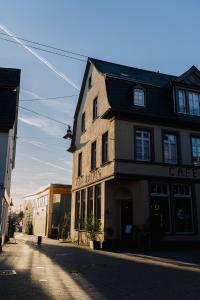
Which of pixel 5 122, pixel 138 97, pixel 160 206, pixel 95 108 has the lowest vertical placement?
pixel 160 206

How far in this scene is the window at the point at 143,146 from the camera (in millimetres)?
20506

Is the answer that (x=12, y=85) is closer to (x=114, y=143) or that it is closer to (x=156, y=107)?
(x=114, y=143)

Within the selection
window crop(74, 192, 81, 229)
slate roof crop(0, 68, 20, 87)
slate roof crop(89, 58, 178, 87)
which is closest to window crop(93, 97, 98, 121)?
slate roof crop(89, 58, 178, 87)

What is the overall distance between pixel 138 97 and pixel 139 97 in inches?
3.1

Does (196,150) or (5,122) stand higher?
(5,122)

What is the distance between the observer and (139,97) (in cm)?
2172

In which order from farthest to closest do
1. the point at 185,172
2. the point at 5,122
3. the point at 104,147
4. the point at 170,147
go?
the point at 104,147, the point at 170,147, the point at 185,172, the point at 5,122

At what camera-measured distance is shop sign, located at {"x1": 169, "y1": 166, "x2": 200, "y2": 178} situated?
20828 mm

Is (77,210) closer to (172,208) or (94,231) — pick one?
(94,231)

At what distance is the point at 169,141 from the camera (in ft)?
71.1

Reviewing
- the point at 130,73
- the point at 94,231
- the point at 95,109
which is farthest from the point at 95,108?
the point at 94,231

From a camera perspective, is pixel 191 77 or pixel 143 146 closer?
pixel 143 146

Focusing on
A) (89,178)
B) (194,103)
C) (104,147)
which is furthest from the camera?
(89,178)

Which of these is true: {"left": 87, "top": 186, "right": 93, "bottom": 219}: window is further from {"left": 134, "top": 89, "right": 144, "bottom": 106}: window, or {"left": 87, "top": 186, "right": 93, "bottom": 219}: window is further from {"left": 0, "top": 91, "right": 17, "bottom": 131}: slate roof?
{"left": 0, "top": 91, "right": 17, "bottom": 131}: slate roof
